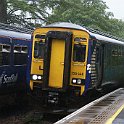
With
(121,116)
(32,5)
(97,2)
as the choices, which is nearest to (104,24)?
(97,2)

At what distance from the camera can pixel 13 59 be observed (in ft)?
53.4

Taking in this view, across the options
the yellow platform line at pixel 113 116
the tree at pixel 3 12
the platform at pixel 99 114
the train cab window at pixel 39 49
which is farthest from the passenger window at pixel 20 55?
the tree at pixel 3 12

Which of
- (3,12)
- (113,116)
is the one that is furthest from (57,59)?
(3,12)

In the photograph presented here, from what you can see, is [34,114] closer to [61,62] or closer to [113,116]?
[61,62]

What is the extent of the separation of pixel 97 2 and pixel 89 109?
32497 millimetres

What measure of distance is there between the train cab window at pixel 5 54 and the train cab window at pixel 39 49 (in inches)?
35.2

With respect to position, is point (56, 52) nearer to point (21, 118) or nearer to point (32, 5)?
point (21, 118)

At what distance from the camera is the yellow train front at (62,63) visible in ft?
49.4

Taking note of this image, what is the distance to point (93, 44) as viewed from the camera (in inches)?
623

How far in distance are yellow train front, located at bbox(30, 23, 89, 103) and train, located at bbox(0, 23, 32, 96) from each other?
31.0 inches

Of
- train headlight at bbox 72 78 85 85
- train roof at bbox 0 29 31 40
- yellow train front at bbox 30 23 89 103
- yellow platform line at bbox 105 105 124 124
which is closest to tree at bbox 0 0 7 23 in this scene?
train roof at bbox 0 29 31 40

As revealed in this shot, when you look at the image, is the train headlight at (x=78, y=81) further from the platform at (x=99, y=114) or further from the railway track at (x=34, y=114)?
the railway track at (x=34, y=114)

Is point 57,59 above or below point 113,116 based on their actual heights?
above

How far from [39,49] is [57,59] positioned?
90 centimetres
